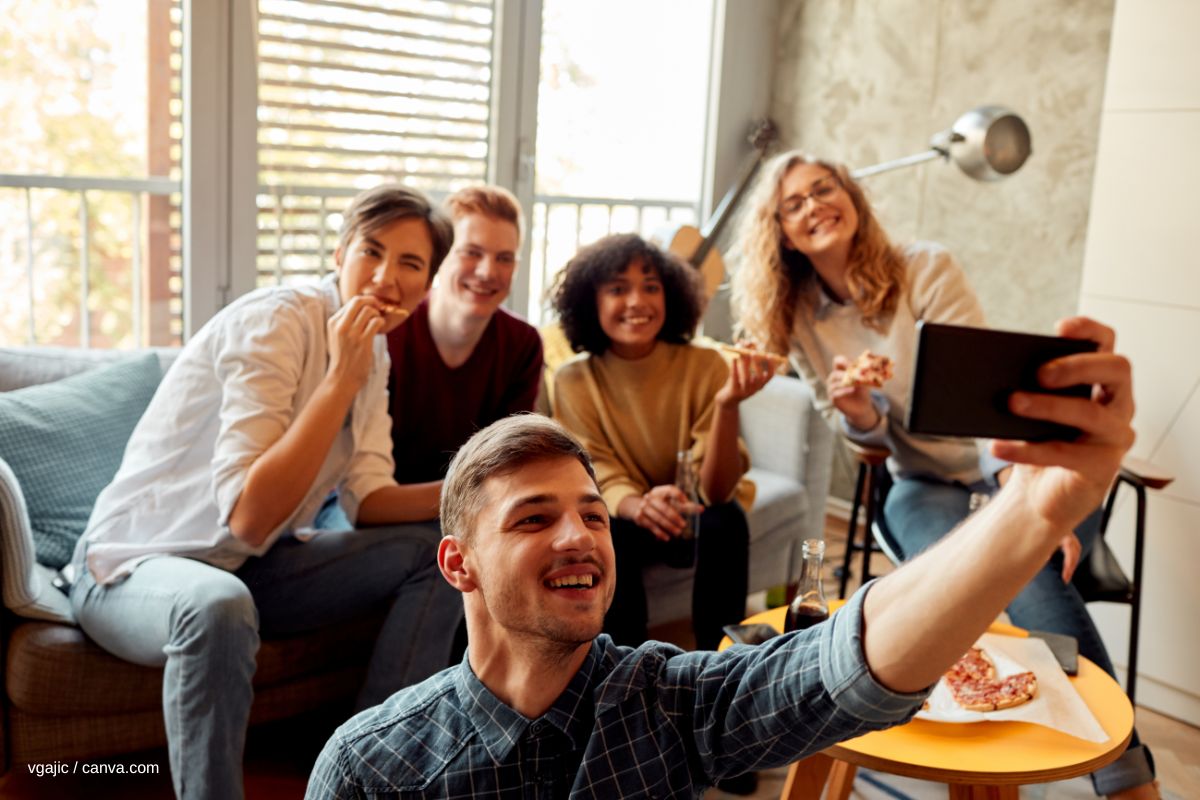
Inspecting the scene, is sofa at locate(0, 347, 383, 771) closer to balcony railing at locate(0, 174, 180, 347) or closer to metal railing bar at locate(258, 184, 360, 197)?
balcony railing at locate(0, 174, 180, 347)

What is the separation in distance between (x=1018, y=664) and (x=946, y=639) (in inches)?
41.3

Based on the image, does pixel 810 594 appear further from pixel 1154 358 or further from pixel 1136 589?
pixel 1154 358

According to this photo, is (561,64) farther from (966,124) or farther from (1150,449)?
(1150,449)

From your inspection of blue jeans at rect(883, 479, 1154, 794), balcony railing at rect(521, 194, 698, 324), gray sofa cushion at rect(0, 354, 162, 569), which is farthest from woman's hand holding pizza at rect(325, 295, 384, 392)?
balcony railing at rect(521, 194, 698, 324)

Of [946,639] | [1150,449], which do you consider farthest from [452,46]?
[946,639]

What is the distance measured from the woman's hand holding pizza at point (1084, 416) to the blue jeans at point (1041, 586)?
892 millimetres

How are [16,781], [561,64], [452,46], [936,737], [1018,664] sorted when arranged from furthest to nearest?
[561,64] < [452,46] < [16,781] < [1018,664] < [936,737]

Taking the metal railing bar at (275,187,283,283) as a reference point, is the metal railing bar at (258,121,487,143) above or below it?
above

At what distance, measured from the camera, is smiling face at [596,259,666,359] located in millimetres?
2477

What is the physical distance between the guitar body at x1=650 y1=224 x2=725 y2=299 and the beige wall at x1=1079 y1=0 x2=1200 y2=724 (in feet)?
3.69

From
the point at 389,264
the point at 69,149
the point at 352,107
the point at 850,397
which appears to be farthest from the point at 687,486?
the point at 69,149

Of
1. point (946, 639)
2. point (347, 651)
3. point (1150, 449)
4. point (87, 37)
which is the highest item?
point (87, 37)

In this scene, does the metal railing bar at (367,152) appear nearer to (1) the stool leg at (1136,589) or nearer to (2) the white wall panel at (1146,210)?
(2) the white wall panel at (1146,210)

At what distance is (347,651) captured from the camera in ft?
7.21
